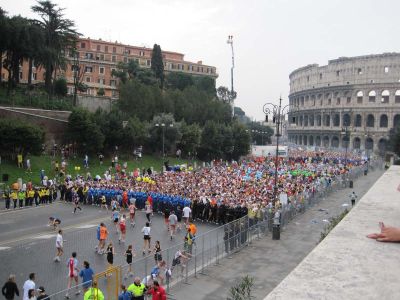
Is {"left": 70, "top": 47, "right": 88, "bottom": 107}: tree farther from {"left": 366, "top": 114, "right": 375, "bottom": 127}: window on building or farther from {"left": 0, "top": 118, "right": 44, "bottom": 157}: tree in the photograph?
{"left": 366, "top": 114, "right": 375, "bottom": 127}: window on building

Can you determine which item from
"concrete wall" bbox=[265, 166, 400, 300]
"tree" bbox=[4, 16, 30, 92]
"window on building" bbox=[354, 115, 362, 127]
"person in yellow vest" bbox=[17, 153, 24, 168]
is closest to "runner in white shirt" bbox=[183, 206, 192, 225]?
"concrete wall" bbox=[265, 166, 400, 300]

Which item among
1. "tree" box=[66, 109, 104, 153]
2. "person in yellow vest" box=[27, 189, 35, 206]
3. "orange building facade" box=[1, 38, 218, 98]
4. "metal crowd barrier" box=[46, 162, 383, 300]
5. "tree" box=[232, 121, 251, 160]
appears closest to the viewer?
"metal crowd barrier" box=[46, 162, 383, 300]

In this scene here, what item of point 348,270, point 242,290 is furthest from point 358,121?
point 348,270

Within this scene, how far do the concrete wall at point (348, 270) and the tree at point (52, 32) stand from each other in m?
47.9

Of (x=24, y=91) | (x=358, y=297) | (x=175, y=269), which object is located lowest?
(x=175, y=269)

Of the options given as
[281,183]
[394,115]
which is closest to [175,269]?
[281,183]

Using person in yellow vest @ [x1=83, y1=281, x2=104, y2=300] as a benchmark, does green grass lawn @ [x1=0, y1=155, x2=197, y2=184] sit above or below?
above

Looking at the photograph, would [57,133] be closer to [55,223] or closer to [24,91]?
[24,91]

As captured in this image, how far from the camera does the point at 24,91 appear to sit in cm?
4919

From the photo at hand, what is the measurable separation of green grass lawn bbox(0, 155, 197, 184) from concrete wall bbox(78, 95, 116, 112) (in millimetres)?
13400

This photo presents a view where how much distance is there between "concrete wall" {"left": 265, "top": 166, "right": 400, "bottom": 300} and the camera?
3301 mm

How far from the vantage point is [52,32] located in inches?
1955

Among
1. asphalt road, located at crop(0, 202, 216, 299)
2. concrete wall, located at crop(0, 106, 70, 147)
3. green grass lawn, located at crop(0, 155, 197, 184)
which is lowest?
asphalt road, located at crop(0, 202, 216, 299)

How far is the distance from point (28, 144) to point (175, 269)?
2424 cm
